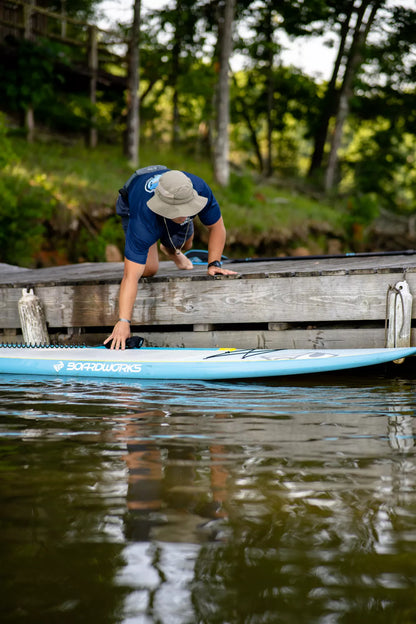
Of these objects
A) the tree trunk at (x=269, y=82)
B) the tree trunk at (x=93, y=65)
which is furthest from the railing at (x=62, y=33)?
the tree trunk at (x=269, y=82)

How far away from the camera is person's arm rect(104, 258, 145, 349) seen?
5496 mm

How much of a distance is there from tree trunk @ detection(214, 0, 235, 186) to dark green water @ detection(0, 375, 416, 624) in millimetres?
16539

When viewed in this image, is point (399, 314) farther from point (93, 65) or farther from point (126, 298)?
point (93, 65)

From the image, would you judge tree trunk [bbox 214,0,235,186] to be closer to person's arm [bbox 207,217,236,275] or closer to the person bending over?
the person bending over

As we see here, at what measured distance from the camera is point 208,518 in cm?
229

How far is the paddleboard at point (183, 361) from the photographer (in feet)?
17.3

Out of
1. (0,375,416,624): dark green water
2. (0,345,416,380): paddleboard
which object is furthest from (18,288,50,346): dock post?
(0,375,416,624): dark green water

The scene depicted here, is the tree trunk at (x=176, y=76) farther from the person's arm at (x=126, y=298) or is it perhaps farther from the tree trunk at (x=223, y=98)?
the person's arm at (x=126, y=298)

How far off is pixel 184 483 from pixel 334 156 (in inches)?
Answer: 925

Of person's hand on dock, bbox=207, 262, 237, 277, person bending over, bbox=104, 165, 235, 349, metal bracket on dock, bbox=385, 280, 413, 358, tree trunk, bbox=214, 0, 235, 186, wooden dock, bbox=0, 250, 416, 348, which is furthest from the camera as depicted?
tree trunk, bbox=214, 0, 235, 186

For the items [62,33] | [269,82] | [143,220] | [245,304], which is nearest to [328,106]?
[269,82]

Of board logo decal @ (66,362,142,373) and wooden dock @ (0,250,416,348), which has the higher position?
wooden dock @ (0,250,416,348)

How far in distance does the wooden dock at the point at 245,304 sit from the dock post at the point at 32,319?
11 cm

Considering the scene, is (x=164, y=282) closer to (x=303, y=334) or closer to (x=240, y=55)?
(x=303, y=334)
